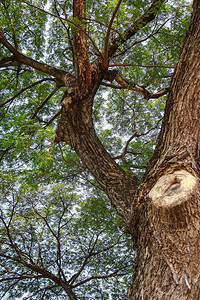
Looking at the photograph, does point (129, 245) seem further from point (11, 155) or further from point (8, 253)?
point (11, 155)

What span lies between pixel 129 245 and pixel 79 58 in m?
3.84

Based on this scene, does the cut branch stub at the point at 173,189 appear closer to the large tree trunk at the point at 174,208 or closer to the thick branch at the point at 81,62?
the large tree trunk at the point at 174,208

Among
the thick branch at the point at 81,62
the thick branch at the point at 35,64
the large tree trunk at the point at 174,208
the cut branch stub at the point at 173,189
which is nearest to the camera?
the large tree trunk at the point at 174,208

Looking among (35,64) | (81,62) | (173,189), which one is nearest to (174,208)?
(173,189)

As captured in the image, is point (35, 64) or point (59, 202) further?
point (59, 202)

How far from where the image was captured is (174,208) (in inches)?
56.9

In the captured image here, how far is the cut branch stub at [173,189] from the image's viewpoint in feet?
4.80

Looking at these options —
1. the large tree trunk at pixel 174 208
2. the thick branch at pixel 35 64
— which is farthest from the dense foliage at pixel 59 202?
the large tree trunk at pixel 174 208

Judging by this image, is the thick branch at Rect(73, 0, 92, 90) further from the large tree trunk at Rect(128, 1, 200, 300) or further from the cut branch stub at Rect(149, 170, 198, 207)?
the cut branch stub at Rect(149, 170, 198, 207)

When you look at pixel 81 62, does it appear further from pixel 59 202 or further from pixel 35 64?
pixel 59 202

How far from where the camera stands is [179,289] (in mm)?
1262

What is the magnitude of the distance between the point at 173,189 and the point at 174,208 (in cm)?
14

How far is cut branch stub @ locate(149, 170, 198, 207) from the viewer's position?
4.80 ft

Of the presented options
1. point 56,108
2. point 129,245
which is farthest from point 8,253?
point 56,108
